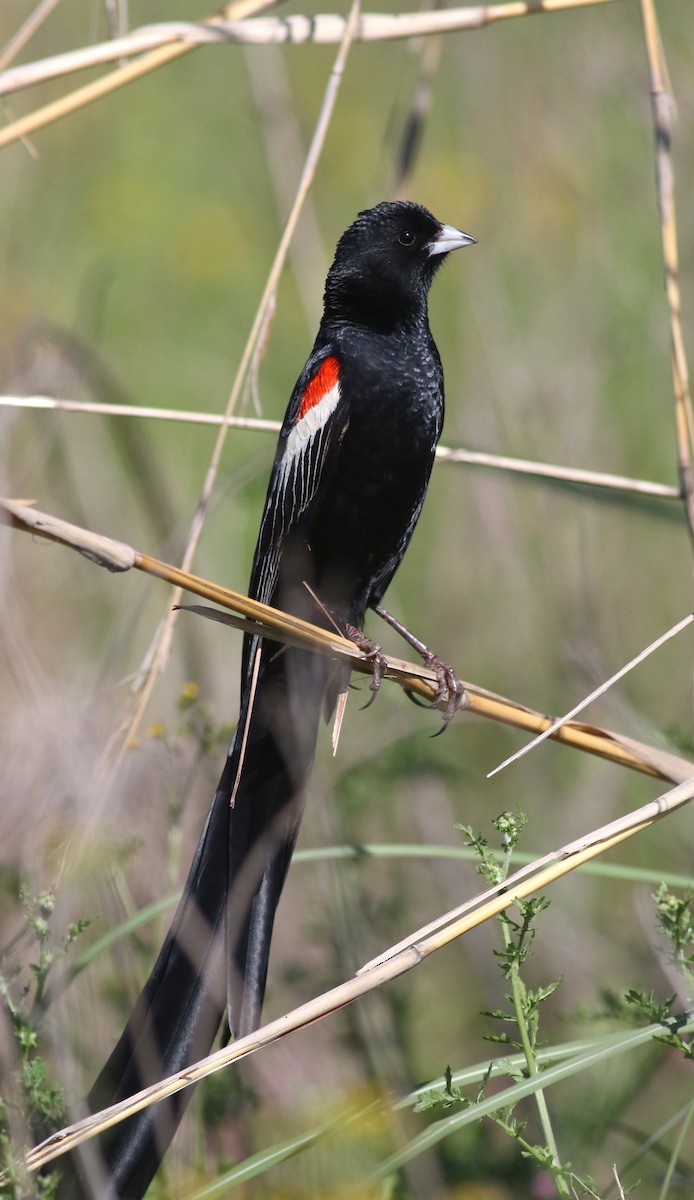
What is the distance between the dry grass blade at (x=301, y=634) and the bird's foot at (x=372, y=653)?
1 centimetres

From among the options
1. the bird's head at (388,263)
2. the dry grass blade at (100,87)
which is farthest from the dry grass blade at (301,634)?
the bird's head at (388,263)

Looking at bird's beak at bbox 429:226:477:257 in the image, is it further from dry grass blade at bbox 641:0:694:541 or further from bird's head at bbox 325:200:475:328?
dry grass blade at bbox 641:0:694:541

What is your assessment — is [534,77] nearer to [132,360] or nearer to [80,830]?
[132,360]

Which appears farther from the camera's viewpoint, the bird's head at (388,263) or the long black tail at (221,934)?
the bird's head at (388,263)

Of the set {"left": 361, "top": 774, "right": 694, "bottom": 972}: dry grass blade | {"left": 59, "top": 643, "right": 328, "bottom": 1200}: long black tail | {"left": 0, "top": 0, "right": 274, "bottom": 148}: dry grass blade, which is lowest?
{"left": 59, "top": 643, "right": 328, "bottom": 1200}: long black tail

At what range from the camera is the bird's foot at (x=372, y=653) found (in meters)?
1.74

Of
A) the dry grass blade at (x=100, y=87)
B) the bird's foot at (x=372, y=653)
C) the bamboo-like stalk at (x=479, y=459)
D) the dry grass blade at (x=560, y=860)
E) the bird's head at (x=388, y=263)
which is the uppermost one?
the dry grass blade at (x=100, y=87)

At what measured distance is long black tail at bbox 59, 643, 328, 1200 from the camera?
149 cm

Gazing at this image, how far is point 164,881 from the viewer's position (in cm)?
224

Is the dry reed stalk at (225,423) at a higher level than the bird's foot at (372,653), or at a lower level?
higher

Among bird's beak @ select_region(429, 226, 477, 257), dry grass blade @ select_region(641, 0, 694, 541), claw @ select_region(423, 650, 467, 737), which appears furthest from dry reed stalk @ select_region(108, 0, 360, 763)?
bird's beak @ select_region(429, 226, 477, 257)

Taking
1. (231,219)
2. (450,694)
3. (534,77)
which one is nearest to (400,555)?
(450,694)

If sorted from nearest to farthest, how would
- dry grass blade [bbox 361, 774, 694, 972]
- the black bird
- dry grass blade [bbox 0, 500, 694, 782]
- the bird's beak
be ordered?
dry grass blade [bbox 0, 500, 694, 782]
dry grass blade [bbox 361, 774, 694, 972]
the black bird
the bird's beak

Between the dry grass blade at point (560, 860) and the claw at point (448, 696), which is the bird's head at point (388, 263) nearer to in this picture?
the claw at point (448, 696)
